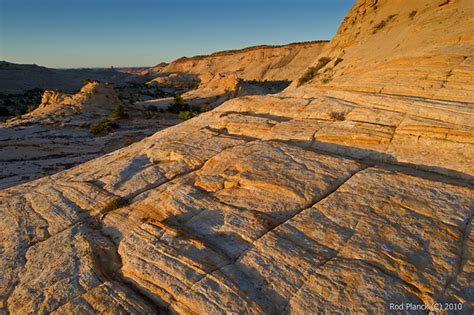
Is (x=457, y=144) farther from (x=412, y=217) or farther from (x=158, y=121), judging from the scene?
(x=158, y=121)

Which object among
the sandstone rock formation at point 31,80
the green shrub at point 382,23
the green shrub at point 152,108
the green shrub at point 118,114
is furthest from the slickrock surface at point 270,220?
the sandstone rock formation at point 31,80

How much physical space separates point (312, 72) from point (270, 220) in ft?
72.4

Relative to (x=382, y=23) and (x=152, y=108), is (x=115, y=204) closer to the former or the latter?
(x=382, y=23)

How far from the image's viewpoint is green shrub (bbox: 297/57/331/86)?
25.5 meters

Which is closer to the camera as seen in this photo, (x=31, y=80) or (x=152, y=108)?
(x=152, y=108)

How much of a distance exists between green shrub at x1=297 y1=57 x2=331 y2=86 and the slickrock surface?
13299 millimetres

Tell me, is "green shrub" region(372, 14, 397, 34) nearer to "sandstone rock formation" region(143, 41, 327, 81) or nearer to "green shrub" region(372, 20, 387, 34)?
"green shrub" region(372, 20, 387, 34)

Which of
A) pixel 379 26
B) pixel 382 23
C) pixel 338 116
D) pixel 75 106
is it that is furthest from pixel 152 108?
pixel 338 116

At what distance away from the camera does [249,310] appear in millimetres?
5234

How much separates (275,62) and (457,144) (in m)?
108

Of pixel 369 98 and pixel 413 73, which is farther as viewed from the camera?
pixel 413 73

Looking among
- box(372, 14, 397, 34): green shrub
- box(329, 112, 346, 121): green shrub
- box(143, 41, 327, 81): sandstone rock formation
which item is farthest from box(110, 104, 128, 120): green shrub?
box(143, 41, 327, 81): sandstone rock formation

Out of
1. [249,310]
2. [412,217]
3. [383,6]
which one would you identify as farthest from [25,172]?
[383,6]

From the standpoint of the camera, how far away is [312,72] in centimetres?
2692
